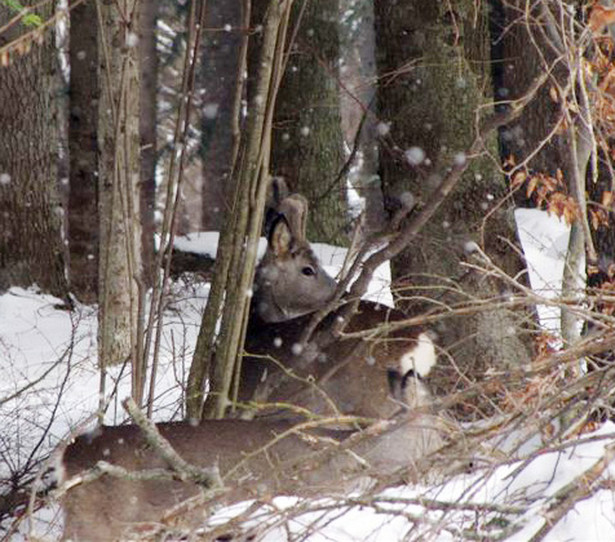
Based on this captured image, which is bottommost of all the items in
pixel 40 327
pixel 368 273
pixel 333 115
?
pixel 40 327

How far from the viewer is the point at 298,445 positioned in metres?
5.80

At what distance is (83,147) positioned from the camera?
13.2 meters

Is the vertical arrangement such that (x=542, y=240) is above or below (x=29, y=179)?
below

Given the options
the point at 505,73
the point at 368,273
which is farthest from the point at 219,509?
the point at 505,73

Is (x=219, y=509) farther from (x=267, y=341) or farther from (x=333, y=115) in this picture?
(x=333, y=115)

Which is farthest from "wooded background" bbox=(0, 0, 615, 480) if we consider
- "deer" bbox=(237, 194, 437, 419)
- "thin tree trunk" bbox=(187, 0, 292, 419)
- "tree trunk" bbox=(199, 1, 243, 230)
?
"tree trunk" bbox=(199, 1, 243, 230)

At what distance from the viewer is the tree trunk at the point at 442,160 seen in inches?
298

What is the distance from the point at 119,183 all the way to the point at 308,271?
89.8 inches

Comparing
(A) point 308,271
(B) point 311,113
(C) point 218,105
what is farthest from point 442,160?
(C) point 218,105

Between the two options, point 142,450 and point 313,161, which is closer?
point 142,450

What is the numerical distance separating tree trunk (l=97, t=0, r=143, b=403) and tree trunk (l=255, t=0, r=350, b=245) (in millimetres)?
1541

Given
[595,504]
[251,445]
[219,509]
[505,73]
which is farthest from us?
[505,73]

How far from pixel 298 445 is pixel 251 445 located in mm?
320

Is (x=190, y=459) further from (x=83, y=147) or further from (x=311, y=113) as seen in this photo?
(x=83, y=147)
